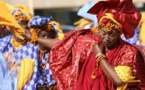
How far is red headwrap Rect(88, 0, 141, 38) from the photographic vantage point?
5.09 m

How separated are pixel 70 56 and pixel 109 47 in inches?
23.8

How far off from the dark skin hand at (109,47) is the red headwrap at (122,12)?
125 millimetres

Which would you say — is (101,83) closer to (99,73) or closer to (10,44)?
(99,73)

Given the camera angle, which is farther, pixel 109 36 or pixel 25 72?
pixel 25 72

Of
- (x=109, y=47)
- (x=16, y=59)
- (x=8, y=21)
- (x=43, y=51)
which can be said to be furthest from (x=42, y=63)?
(x=109, y=47)

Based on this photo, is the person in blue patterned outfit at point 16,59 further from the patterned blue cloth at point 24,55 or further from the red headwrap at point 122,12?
the red headwrap at point 122,12

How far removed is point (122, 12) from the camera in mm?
5125

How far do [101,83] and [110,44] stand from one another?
0.39 metres

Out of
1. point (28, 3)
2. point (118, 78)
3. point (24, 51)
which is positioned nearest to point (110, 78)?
point (118, 78)

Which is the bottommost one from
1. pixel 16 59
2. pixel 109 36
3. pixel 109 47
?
pixel 16 59

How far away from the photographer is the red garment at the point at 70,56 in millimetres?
5398

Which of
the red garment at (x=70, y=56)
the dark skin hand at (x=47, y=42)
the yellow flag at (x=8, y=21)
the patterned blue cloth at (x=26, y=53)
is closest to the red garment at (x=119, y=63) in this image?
the red garment at (x=70, y=56)

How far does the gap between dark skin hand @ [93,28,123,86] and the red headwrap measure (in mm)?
125

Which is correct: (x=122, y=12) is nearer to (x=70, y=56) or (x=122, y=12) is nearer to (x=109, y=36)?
→ (x=109, y=36)
